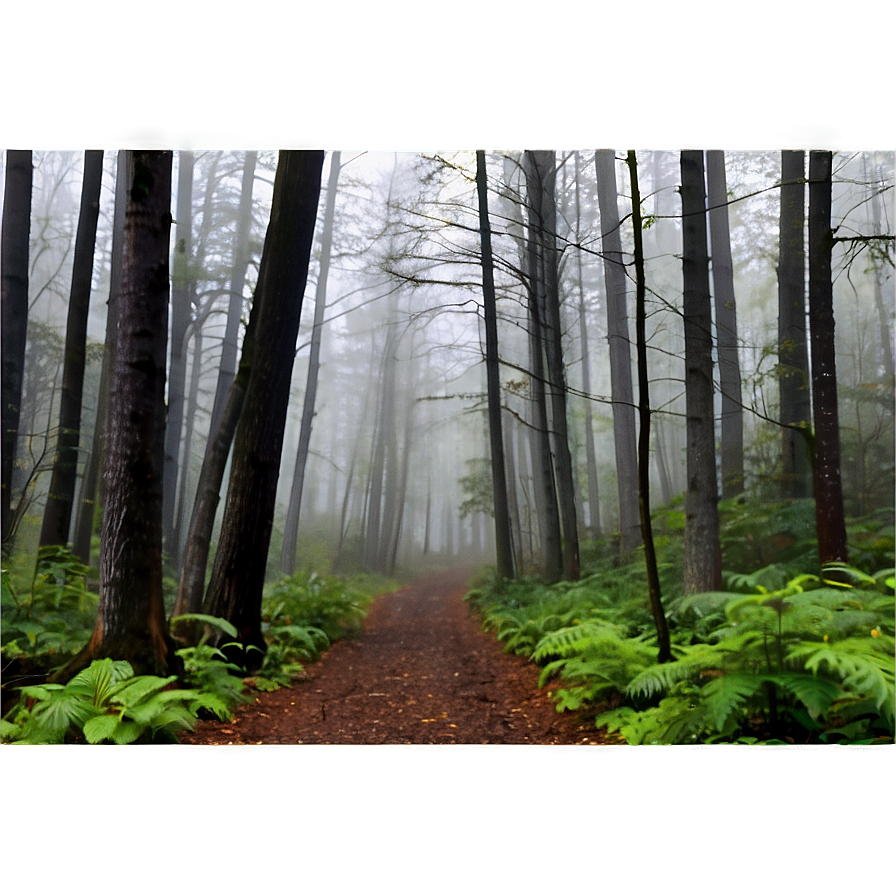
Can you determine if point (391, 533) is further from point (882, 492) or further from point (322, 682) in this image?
point (882, 492)

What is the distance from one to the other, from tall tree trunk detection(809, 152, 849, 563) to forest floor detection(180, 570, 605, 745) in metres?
1.41

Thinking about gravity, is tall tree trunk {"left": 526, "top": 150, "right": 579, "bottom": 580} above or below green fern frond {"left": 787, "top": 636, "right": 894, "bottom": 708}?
above

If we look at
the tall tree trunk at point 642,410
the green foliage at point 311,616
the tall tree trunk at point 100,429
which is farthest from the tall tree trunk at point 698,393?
the tall tree trunk at point 100,429

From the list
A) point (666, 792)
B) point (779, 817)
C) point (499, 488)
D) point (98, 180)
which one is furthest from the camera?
point (499, 488)

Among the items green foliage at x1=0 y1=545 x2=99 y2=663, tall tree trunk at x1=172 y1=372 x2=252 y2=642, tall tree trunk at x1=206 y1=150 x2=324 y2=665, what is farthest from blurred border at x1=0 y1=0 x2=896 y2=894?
tall tree trunk at x1=172 y1=372 x2=252 y2=642

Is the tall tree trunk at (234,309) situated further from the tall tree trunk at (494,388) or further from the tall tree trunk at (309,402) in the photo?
the tall tree trunk at (494,388)

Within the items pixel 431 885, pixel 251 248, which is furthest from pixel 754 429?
pixel 251 248

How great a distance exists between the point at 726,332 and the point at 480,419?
1.25 m

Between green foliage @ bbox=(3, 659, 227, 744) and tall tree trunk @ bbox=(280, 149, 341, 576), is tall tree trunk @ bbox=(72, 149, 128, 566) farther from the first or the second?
tall tree trunk @ bbox=(280, 149, 341, 576)

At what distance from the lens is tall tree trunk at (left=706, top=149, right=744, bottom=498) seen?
2924 mm

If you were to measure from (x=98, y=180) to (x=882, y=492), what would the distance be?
3.92m

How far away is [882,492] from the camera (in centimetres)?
273

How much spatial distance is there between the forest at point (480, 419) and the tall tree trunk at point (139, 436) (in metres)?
0.01

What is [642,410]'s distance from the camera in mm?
2957
